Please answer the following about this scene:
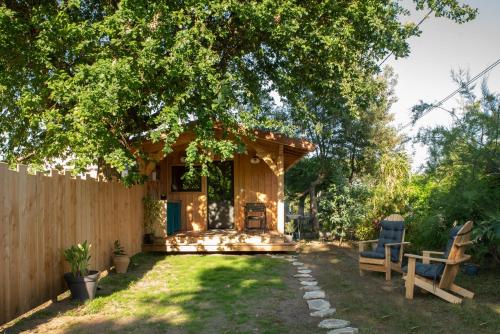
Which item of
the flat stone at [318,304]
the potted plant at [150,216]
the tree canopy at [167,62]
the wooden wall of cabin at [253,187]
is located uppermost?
the tree canopy at [167,62]

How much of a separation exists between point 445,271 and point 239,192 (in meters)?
7.91

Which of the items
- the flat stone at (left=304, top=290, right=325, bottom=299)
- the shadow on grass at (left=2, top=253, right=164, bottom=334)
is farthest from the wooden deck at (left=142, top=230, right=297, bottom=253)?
the flat stone at (left=304, top=290, right=325, bottom=299)

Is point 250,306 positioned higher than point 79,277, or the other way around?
point 79,277

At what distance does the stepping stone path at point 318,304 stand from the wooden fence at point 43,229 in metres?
3.29

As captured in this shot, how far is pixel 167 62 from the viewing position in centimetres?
711

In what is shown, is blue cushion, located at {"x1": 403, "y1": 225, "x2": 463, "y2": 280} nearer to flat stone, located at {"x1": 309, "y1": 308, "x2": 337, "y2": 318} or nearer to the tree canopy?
flat stone, located at {"x1": 309, "y1": 308, "x2": 337, "y2": 318}

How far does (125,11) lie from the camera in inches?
276

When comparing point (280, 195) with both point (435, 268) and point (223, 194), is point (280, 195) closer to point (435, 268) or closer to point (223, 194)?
point (223, 194)

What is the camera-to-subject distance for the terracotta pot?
765 cm

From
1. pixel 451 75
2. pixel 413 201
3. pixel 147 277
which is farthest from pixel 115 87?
pixel 413 201

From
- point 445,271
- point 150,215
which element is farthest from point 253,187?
point 445,271

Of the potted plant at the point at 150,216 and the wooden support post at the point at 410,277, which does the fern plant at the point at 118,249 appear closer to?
the potted plant at the point at 150,216

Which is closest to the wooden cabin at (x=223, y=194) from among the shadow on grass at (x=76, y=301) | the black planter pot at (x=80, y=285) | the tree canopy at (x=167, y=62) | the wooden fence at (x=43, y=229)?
the tree canopy at (x=167, y=62)

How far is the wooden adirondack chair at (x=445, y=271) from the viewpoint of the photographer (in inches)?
204
